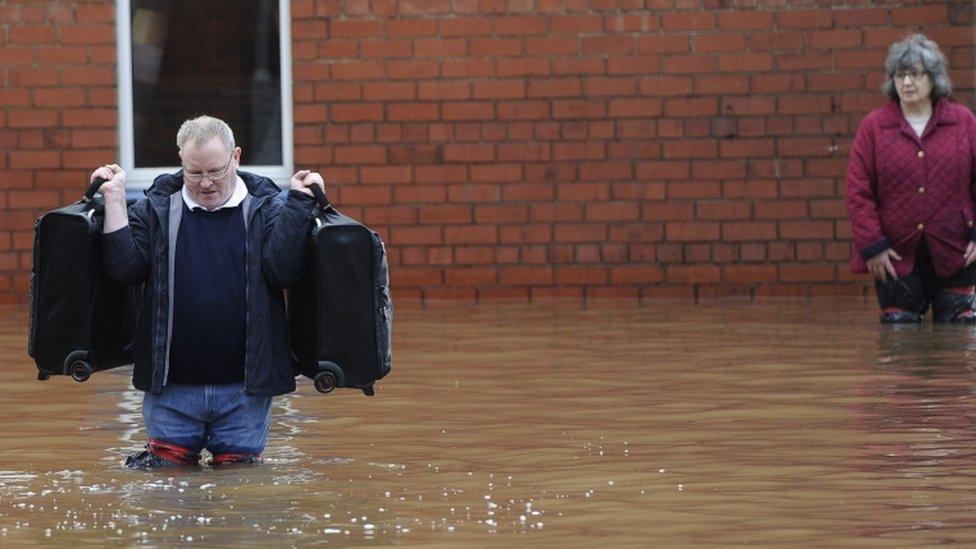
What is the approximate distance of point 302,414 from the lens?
8805mm

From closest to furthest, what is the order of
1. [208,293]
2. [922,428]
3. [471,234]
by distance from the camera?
[208,293] < [922,428] < [471,234]

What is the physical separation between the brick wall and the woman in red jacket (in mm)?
1901

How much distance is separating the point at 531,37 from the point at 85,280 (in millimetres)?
7522

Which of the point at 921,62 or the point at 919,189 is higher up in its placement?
the point at 921,62

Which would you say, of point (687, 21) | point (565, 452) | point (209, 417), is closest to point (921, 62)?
point (687, 21)

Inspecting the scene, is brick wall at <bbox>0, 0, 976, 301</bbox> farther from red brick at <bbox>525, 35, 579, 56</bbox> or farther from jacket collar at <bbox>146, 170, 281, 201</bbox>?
jacket collar at <bbox>146, 170, 281, 201</bbox>

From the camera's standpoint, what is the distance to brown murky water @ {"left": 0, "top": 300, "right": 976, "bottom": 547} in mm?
5945

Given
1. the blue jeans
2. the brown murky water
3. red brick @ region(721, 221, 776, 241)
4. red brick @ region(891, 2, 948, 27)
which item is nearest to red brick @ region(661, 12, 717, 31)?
red brick @ region(891, 2, 948, 27)

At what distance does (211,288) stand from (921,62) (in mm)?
6058

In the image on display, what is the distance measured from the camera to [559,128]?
45.9 feet

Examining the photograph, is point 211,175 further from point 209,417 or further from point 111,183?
point 209,417

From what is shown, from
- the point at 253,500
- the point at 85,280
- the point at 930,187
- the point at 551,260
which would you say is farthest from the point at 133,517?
the point at 551,260

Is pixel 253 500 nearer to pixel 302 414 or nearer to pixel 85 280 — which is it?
pixel 85 280

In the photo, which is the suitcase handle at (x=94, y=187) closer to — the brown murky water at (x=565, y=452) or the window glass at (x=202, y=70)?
the brown murky water at (x=565, y=452)
